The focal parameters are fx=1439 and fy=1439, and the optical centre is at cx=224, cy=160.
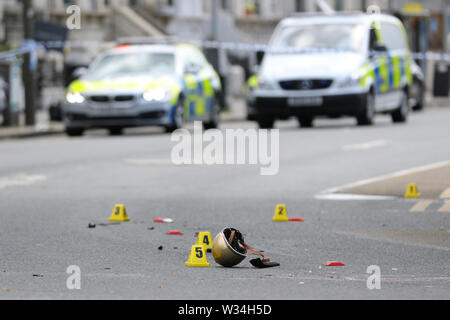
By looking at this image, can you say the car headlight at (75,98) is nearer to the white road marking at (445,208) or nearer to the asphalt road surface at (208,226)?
the asphalt road surface at (208,226)

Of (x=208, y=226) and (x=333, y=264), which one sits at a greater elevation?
(x=333, y=264)

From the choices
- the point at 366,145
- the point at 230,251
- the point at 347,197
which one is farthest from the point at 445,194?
the point at 366,145

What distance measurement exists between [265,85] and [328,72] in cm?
119

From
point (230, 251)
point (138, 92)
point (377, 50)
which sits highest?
point (230, 251)

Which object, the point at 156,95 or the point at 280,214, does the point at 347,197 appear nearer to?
the point at 280,214

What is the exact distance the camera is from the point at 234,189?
569 inches

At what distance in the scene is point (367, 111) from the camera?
84.9ft

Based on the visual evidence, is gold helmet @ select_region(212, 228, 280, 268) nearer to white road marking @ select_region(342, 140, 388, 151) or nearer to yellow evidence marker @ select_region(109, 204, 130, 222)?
yellow evidence marker @ select_region(109, 204, 130, 222)

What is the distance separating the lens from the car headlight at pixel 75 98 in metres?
24.4

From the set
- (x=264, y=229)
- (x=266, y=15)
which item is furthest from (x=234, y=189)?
(x=266, y=15)

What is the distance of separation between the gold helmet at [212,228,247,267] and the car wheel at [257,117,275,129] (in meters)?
17.3

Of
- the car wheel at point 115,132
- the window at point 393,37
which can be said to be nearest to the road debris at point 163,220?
the car wheel at point 115,132

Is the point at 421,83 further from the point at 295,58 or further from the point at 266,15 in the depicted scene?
the point at 266,15
